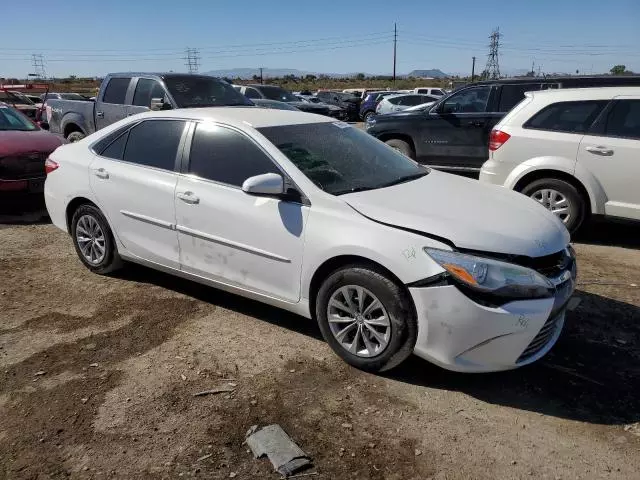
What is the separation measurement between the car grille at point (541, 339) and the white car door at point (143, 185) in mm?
2621

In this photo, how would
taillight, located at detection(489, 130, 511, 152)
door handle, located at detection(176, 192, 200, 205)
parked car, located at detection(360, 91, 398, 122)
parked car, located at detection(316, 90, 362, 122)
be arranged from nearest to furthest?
door handle, located at detection(176, 192, 200, 205), taillight, located at detection(489, 130, 511, 152), parked car, located at detection(360, 91, 398, 122), parked car, located at detection(316, 90, 362, 122)

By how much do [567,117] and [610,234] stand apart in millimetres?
1604

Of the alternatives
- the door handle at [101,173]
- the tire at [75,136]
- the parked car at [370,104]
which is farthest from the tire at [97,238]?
the parked car at [370,104]

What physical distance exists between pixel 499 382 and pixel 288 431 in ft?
4.49

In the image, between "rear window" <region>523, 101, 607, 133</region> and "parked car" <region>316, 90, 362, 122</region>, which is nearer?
"rear window" <region>523, 101, 607, 133</region>

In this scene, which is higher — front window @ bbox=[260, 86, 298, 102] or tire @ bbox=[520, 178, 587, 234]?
front window @ bbox=[260, 86, 298, 102]

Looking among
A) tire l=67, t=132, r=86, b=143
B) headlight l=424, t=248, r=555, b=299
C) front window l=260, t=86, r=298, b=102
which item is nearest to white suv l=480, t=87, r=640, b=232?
headlight l=424, t=248, r=555, b=299

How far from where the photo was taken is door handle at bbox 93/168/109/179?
4.82m

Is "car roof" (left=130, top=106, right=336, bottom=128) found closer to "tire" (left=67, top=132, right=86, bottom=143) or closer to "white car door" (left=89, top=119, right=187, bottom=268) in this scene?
"white car door" (left=89, top=119, right=187, bottom=268)

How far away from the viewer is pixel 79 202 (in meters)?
5.17

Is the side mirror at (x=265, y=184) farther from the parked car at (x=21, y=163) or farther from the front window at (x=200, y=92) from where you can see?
the front window at (x=200, y=92)

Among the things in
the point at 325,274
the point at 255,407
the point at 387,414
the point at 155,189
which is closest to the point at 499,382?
the point at 387,414

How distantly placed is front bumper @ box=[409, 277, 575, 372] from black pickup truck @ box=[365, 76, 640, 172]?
239 inches

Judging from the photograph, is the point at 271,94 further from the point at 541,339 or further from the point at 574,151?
the point at 541,339
